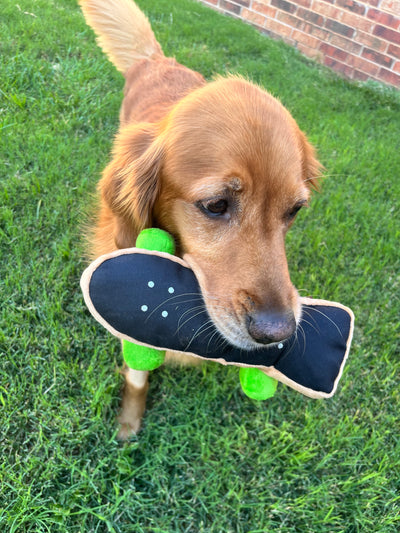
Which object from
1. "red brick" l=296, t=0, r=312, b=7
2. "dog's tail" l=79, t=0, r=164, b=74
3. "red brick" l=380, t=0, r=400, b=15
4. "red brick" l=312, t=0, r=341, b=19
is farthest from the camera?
"red brick" l=296, t=0, r=312, b=7

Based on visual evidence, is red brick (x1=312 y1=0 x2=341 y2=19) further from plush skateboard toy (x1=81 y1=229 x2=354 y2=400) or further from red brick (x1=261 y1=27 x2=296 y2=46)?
plush skateboard toy (x1=81 y1=229 x2=354 y2=400)

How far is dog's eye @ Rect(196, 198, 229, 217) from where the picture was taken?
64.3 inches

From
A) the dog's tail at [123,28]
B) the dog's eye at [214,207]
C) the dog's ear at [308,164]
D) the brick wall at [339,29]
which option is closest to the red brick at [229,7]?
the brick wall at [339,29]

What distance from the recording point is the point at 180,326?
60.8 inches

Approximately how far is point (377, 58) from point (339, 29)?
675 mm

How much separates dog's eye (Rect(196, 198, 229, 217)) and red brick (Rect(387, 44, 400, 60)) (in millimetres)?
5409

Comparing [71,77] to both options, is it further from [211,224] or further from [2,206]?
[211,224]

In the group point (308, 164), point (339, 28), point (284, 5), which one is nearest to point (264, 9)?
point (284, 5)

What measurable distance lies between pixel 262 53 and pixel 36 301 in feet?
15.8

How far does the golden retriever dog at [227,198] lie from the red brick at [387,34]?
473 cm

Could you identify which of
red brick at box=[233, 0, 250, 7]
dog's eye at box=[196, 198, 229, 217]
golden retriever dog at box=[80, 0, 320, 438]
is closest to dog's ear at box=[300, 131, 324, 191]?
golden retriever dog at box=[80, 0, 320, 438]

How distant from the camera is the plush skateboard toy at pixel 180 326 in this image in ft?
4.96

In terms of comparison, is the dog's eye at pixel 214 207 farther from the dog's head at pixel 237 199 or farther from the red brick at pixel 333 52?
the red brick at pixel 333 52

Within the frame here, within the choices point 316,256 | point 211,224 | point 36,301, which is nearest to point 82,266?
point 36,301
